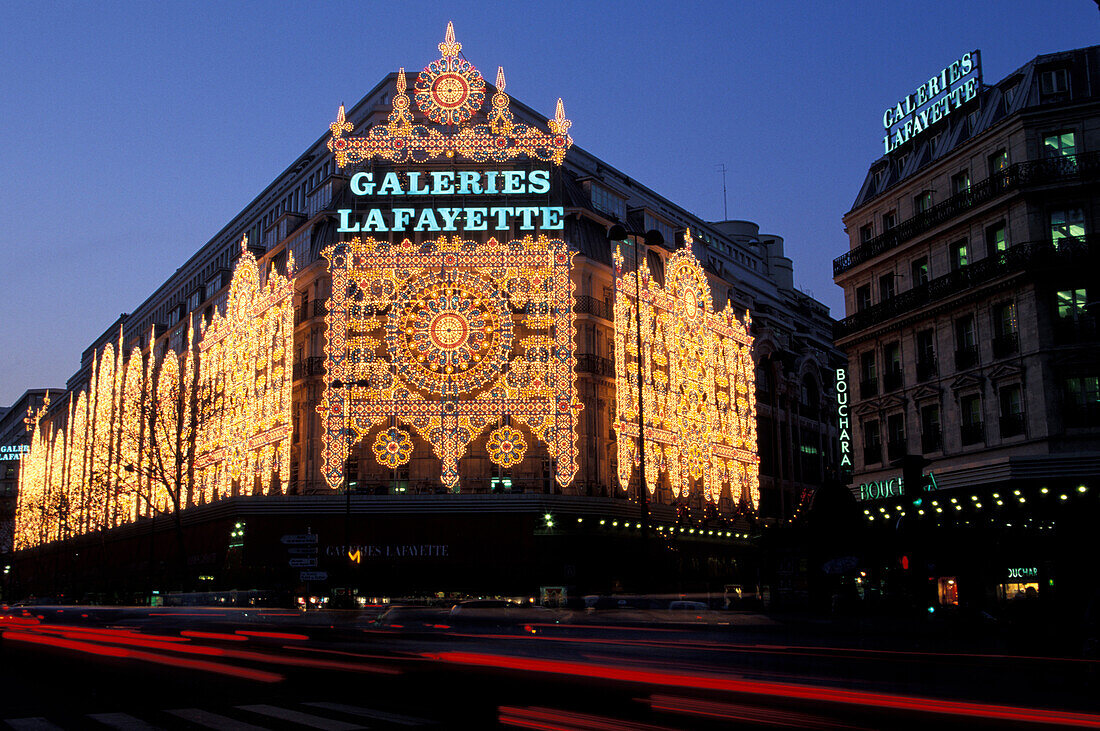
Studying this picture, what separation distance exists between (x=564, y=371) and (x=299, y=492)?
15.2m

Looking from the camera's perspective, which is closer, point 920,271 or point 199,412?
point 920,271

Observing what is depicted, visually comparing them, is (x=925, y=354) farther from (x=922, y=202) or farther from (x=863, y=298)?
(x=922, y=202)

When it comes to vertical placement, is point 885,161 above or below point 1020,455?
above

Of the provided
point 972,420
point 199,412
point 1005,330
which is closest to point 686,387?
point 972,420

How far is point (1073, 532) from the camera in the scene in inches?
1422

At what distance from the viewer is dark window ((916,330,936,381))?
44053mm

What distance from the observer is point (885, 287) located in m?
48.3

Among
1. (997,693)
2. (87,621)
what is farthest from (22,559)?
(997,693)

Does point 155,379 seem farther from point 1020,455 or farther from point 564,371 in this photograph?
point 1020,455

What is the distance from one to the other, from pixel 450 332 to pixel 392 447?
6.43 meters

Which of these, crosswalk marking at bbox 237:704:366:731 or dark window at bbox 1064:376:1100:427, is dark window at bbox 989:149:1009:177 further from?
crosswalk marking at bbox 237:704:366:731

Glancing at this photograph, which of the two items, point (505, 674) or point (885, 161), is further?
point (885, 161)

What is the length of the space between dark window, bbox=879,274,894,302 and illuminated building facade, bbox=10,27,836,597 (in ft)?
46.2

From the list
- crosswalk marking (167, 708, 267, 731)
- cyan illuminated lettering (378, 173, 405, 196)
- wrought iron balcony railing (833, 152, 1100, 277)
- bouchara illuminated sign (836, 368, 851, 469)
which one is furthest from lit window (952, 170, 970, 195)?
crosswalk marking (167, 708, 267, 731)
